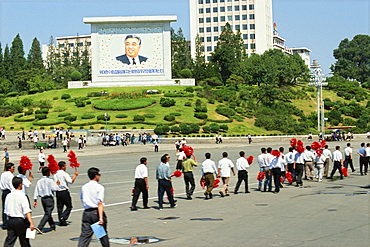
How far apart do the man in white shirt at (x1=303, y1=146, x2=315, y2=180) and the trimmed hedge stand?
46.9 metres

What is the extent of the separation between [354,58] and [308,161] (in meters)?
132

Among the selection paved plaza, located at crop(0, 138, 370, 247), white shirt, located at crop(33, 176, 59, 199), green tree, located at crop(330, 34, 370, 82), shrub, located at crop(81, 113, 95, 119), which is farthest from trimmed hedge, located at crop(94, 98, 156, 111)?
green tree, located at crop(330, 34, 370, 82)

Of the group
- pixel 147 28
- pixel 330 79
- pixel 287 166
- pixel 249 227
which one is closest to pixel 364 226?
pixel 249 227

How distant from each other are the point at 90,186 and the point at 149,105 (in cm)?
5951

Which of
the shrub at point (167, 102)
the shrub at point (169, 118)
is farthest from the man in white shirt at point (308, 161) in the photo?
the shrub at point (167, 102)

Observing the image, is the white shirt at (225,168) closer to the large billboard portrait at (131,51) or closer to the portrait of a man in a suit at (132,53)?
the large billboard portrait at (131,51)

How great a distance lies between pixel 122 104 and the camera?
2680 inches

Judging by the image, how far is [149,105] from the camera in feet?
223

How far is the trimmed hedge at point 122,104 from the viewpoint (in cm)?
6681

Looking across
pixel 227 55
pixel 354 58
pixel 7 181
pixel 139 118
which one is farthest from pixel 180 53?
pixel 7 181

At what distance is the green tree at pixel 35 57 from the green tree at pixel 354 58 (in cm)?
8064

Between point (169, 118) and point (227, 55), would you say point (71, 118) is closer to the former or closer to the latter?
point (169, 118)

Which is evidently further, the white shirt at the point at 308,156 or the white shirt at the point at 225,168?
the white shirt at the point at 308,156

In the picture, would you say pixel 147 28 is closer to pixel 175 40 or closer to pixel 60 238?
pixel 175 40
